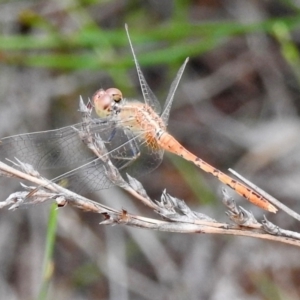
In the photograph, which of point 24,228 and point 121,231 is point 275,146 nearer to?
point 121,231

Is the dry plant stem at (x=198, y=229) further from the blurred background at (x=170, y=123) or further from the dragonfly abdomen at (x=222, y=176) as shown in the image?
the blurred background at (x=170, y=123)

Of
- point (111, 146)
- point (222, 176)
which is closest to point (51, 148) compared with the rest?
point (111, 146)

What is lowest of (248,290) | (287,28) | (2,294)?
(248,290)

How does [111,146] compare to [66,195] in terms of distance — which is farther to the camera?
[111,146]

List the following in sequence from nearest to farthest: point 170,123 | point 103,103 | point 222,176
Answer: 1. point 222,176
2. point 103,103
3. point 170,123

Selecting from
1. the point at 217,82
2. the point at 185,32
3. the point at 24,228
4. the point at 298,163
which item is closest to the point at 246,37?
the point at 217,82

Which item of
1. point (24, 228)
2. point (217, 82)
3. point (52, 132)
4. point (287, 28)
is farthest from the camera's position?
point (217, 82)

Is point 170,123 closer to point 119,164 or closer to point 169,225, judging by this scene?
point 119,164
